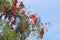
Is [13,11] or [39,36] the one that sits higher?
[13,11]

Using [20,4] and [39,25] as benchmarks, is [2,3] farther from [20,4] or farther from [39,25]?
[39,25]

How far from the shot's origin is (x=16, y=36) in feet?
25.5

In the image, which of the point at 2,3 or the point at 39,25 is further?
the point at 39,25

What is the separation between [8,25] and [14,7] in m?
0.83

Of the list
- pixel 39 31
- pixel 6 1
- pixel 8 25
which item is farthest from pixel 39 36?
pixel 6 1

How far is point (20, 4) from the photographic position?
25.2 ft

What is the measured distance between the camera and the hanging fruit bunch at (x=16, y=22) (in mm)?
7473

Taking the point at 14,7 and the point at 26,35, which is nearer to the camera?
the point at 14,7

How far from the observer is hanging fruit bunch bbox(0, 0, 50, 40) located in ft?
24.5

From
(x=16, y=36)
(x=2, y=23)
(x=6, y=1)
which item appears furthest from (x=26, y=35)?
(x=6, y=1)

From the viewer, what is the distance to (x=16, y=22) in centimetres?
796

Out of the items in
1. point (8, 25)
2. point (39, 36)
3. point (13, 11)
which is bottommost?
point (39, 36)

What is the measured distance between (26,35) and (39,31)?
65 centimetres

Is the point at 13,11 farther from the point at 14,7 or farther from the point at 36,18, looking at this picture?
the point at 36,18
